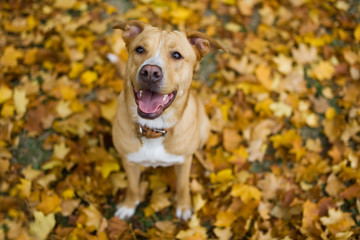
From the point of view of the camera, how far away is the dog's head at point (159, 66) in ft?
8.38

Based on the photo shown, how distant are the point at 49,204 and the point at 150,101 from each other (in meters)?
1.75

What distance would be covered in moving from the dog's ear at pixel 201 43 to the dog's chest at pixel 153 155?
89cm

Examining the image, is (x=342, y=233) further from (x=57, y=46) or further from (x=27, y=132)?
(x=57, y=46)

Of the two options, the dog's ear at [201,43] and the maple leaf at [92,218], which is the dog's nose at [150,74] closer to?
the dog's ear at [201,43]

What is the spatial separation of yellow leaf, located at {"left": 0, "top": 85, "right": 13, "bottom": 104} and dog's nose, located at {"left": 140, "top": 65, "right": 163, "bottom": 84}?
2.49m

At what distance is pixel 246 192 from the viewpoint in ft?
12.0

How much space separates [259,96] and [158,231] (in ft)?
7.30

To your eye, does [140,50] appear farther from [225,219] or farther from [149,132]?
[225,219]

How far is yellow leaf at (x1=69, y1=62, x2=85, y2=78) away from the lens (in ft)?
14.8

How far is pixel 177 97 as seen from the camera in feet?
9.14

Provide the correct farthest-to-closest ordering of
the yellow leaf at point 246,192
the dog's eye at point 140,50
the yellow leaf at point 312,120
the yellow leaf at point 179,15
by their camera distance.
Answer: the yellow leaf at point 179,15 → the yellow leaf at point 312,120 → the yellow leaf at point 246,192 → the dog's eye at point 140,50

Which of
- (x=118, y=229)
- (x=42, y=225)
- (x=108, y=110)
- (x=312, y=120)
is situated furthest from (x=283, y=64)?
(x=42, y=225)

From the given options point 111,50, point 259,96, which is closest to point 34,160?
point 111,50

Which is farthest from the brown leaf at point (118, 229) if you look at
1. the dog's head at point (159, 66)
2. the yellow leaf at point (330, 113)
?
the yellow leaf at point (330, 113)
